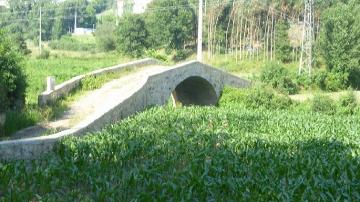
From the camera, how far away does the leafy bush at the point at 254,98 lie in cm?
3353

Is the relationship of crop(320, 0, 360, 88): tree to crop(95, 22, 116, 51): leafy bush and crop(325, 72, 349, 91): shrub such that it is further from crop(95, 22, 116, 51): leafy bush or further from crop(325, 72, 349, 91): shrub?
crop(95, 22, 116, 51): leafy bush

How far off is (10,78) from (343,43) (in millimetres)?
36364

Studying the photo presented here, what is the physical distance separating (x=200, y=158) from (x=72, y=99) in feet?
29.2

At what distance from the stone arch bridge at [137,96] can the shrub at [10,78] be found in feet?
6.67

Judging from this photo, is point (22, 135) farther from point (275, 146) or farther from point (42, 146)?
point (275, 146)

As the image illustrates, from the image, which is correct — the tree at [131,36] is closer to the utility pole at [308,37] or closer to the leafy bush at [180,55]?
the leafy bush at [180,55]

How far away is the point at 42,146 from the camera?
1175cm

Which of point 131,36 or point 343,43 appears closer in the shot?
point 343,43

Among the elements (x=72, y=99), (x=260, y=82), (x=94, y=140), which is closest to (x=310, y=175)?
(x=94, y=140)

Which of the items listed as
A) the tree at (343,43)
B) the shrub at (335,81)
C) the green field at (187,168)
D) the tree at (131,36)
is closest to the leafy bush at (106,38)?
the tree at (131,36)

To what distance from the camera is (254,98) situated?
34062 mm

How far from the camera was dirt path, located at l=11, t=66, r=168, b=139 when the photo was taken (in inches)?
578

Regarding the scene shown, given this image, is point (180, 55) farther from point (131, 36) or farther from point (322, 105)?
point (322, 105)

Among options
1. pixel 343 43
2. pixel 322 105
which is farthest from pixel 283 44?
pixel 322 105
